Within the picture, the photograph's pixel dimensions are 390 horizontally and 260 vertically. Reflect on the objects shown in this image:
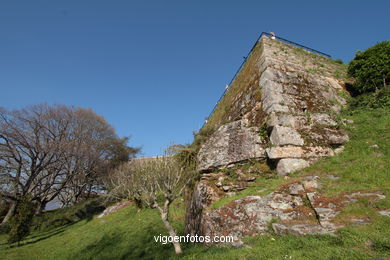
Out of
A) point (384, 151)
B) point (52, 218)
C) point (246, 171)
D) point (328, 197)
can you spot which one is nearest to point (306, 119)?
point (384, 151)

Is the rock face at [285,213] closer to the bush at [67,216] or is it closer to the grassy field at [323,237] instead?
the grassy field at [323,237]

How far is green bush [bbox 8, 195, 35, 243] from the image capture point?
11664mm

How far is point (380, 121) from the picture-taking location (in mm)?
7621

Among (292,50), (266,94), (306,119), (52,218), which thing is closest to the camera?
(306,119)

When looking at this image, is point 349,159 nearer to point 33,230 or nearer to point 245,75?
point 245,75

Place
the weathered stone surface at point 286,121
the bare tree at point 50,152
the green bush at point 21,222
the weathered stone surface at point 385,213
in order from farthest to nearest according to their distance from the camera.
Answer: the bare tree at point 50,152 → the green bush at point 21,222 → the weathered stone surface at point 286,121 → the weathered stone surface at point 385,213

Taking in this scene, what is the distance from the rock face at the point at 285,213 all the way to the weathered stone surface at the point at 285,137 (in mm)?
1636

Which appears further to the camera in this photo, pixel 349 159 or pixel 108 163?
pixel 108 163

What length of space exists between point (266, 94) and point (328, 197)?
5.18 m

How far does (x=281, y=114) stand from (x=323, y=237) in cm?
493

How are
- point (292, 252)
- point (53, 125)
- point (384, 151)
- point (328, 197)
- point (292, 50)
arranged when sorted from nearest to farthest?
point (292, 252) → point (328, 197) → point (384, 151) → point (292, 50) → point (53, 125)

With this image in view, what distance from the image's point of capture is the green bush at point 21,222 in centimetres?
1166

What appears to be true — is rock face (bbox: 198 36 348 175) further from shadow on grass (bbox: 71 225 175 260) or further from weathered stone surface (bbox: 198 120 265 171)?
shadow on grass (bbox: 71 225 175 260)

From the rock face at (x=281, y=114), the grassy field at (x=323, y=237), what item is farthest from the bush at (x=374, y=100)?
the grassy field at (x=323, y=237)
